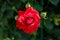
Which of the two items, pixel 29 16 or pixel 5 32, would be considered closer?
pixel 29 16

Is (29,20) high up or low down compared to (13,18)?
up

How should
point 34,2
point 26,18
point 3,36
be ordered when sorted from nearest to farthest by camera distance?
point 26,18 < point 34,2 < point 3,36

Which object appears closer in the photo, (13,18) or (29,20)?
(29,20)

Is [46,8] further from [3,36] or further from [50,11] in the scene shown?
[3,36]

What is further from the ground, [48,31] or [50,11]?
[50,11]

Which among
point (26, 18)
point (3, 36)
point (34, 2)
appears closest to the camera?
point (26, 18)

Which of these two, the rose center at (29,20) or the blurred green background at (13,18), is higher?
the rose center at (29,20)

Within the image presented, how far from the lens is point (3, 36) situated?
5.93 ft

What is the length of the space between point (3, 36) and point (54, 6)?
0.46m

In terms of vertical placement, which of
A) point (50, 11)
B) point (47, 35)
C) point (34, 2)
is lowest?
point (47, 35)

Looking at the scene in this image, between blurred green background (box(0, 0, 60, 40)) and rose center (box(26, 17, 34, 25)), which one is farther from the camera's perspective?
blurred green background (box(0, 0, 60, 40))

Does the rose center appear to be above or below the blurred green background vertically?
above

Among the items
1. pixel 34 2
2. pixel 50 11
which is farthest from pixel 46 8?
pixel 34 2

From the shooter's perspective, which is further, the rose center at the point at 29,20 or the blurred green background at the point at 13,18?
the blurred green background at the point at 13,18
